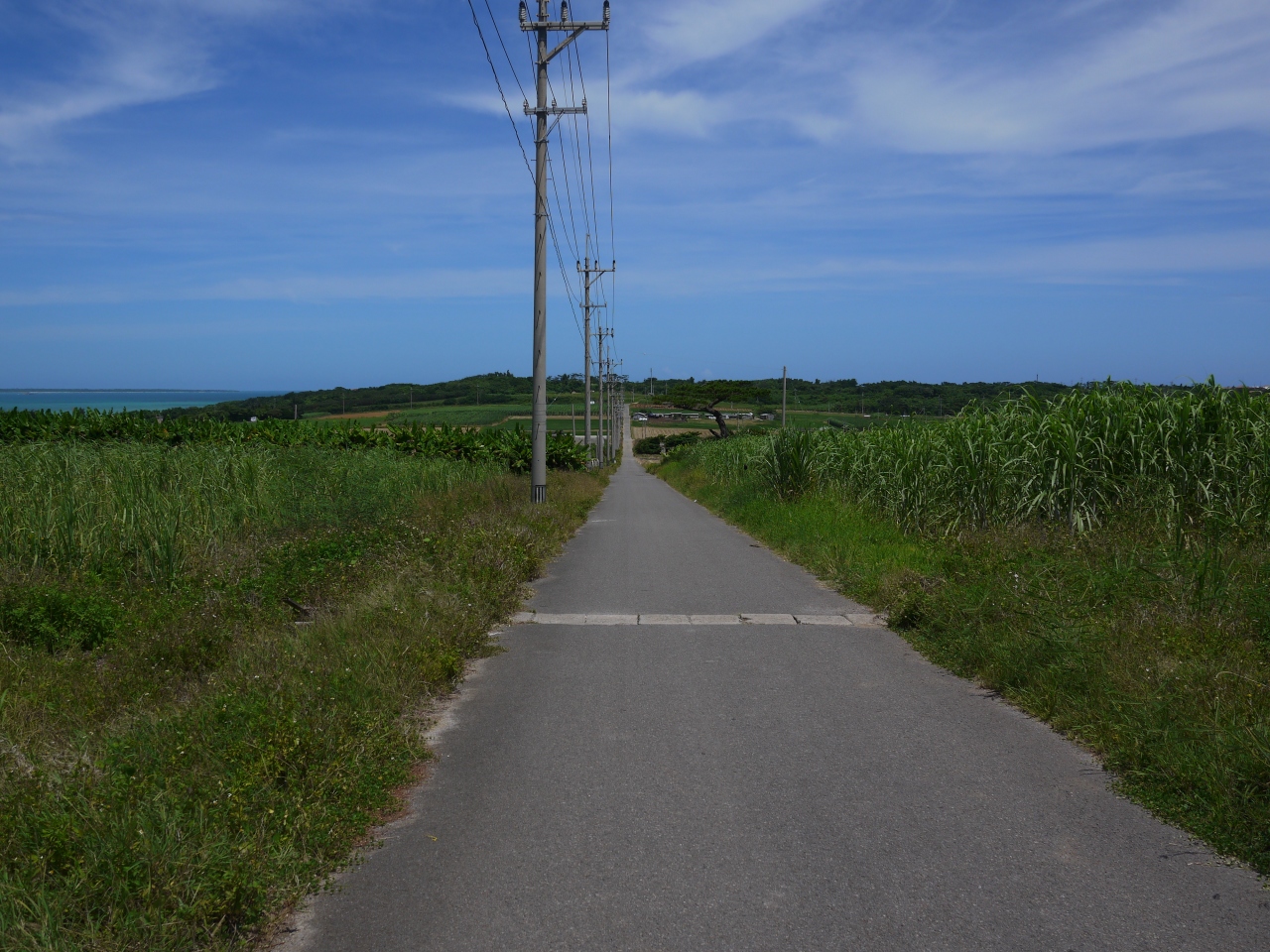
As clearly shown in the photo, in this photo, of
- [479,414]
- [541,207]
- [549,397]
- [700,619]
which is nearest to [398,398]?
[479,414]

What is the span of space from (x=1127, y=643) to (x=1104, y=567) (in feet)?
7.40

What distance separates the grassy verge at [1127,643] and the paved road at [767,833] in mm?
264

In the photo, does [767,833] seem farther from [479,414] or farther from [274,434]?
[479,414]

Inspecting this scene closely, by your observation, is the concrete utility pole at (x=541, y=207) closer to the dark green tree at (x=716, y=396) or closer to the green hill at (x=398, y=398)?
the green hill at (x=398, y=398)

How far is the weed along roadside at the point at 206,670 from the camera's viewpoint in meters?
3.52

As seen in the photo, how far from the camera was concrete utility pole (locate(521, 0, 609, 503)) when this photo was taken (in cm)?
1928

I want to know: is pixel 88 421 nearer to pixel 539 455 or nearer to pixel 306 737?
pixel 539 455

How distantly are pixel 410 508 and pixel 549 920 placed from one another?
12412 millimetres

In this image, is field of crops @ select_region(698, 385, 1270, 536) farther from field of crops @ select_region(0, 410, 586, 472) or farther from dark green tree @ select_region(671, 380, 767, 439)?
dark green tree @ select_region(671, 380, 767, 439)

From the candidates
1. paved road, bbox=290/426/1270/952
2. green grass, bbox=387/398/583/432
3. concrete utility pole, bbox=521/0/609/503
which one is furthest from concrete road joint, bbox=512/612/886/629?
green grass, bbox=387/398/583/432

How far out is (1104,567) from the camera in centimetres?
871

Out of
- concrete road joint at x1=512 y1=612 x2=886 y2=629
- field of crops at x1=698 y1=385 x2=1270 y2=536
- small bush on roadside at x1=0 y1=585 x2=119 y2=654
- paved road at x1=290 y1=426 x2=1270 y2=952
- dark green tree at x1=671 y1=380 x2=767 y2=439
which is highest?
dark green tree at x1=671 y1=380 x2=767 y2=439

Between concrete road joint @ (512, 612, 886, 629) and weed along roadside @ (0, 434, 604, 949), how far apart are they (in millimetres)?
465

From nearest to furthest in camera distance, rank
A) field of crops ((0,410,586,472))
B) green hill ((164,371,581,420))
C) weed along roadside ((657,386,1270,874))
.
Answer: weed along roadside ((657,386,1270,874)), field of crops ((0,410,586,472)), green hill ((164,371,581,420))
